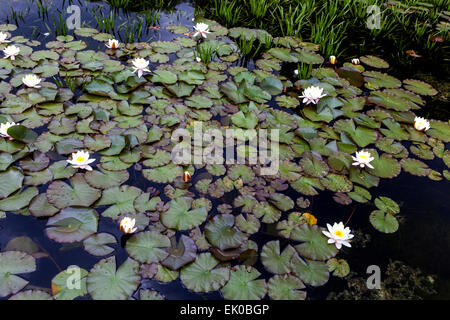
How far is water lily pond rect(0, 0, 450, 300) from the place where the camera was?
1933mm

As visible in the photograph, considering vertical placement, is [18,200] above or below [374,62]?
below

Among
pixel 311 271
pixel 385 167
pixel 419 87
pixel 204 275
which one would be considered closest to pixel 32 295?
pixel 204 275

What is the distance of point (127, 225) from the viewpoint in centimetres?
Answer: 201

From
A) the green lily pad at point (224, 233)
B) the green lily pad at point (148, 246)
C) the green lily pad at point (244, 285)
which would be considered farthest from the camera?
the green lily pad at point (224, 233)

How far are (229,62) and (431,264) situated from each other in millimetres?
2797

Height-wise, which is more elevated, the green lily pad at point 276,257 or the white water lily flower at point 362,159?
the white water lily flower at point 362,159

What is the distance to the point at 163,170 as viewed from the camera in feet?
8.12

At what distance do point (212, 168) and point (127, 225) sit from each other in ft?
2.57

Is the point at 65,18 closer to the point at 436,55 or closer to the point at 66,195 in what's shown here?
the point at 66,195

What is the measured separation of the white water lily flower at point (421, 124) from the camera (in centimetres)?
309

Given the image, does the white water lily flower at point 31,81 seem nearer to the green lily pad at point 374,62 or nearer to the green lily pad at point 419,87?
the green lily pad at point 374,62

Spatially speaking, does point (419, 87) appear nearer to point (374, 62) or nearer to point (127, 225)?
point (374, 62)

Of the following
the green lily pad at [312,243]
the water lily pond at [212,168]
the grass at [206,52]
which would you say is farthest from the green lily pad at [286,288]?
the grass at [206,52]

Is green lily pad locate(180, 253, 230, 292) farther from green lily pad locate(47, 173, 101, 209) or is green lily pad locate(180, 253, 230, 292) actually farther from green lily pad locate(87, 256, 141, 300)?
green lily pad locate(47, 173, 101, 209)
